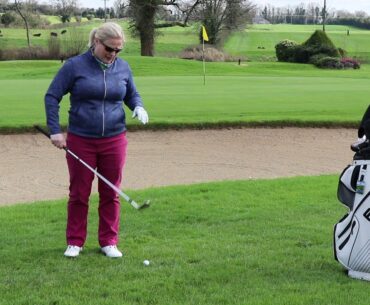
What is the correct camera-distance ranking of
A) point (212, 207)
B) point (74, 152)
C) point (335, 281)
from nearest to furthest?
point (335, 281) → point (74, 152) → point (212, 207)

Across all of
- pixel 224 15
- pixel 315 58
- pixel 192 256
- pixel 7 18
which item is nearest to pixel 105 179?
pixel 192 256

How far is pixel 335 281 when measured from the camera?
4.48 m

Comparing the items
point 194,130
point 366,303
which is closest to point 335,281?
point 366,303

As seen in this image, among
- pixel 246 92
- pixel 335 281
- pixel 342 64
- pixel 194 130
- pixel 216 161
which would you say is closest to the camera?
pixel 335 281

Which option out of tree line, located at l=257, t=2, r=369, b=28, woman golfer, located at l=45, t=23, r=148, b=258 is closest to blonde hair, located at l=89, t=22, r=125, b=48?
woman golfer, located at l=45, t=23, r=148, b=258

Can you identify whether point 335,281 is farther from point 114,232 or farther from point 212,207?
point 212,207

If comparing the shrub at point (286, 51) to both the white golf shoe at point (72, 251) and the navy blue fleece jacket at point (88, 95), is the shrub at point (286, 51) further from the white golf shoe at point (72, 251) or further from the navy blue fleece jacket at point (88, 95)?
the white golf shoe at point (72, 251)

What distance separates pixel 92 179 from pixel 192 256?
3.55ft

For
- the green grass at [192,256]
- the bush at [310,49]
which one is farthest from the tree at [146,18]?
the green grass at [192,256]

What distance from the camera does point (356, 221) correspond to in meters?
4.45

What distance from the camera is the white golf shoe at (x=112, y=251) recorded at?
5.09 m

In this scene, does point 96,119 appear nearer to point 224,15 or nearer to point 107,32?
point 107,32

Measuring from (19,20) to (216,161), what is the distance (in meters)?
80.6

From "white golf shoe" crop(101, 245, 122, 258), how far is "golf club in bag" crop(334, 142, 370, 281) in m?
1.80
